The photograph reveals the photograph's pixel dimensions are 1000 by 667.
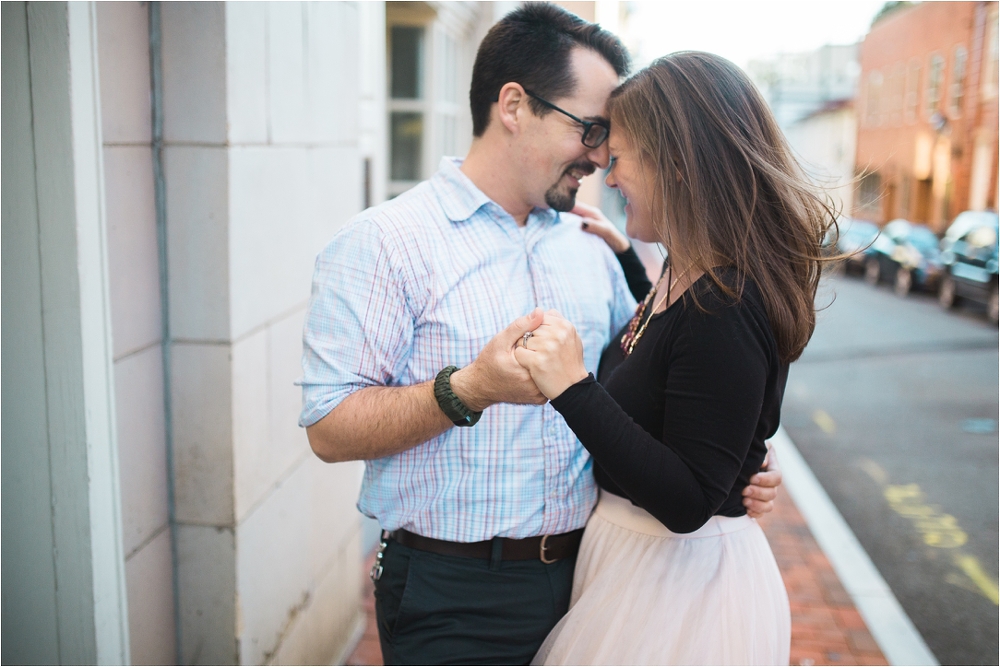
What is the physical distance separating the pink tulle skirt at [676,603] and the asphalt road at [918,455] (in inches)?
26.6

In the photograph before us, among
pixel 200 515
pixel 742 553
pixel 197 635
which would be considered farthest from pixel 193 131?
pixel 742 553

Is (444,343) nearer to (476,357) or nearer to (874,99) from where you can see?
(476,357)

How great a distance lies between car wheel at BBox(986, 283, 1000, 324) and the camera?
13614 millimetres

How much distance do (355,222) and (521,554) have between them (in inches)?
37.0

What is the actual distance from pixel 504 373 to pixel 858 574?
4.10 m

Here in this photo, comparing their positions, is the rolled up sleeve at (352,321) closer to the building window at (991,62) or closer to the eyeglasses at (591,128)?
the eyeglasses at (591,128)

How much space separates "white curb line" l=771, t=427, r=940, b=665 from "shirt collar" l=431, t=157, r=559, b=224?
3.27 metres

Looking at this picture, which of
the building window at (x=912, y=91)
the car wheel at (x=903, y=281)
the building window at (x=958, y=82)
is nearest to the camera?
the car wheel at (x=903, y=281)

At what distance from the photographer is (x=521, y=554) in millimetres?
2191

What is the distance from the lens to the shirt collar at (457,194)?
2.23 meters

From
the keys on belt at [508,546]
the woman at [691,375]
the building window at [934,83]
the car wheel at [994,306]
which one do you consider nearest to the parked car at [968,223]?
the car wheel at [994,306]

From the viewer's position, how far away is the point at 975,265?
14.6 m

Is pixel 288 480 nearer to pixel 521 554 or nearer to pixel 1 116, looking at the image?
pixel 521 554

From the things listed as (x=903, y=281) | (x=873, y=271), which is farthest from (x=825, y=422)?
(x=873, y=271)
